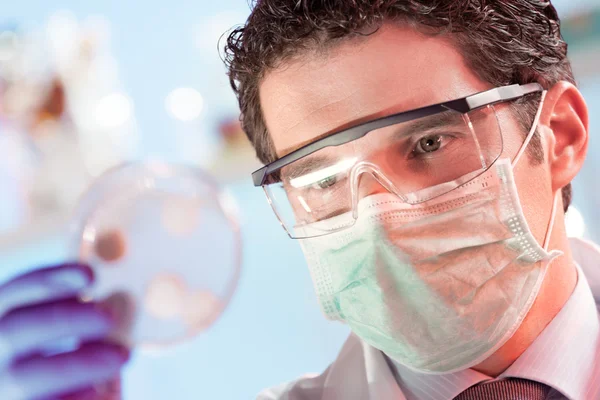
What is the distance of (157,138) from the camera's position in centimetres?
314

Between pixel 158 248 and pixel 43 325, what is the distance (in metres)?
0.27

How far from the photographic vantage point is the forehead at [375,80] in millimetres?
1316

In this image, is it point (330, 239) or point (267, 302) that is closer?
point (330, 239)

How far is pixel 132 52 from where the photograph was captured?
10.1 ft

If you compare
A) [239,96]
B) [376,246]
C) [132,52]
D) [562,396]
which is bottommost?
[562,396]

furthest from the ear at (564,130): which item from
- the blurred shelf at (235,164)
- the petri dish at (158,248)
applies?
the blurred shelf at (235,164)

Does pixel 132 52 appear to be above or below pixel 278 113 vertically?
above

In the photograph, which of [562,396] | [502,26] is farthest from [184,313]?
[502,26]

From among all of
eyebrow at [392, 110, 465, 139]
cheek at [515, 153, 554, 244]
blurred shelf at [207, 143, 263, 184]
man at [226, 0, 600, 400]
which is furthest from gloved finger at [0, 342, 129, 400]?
blurred shelf at [207, 143, 263, 184]

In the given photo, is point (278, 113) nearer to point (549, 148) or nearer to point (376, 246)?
point (376, 246)

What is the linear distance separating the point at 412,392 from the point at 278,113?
734mm

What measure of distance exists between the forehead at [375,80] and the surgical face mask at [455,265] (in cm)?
19

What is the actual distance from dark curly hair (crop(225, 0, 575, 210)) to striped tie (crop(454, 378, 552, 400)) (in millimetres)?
483

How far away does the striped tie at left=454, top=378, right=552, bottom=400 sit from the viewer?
1.32 metres
